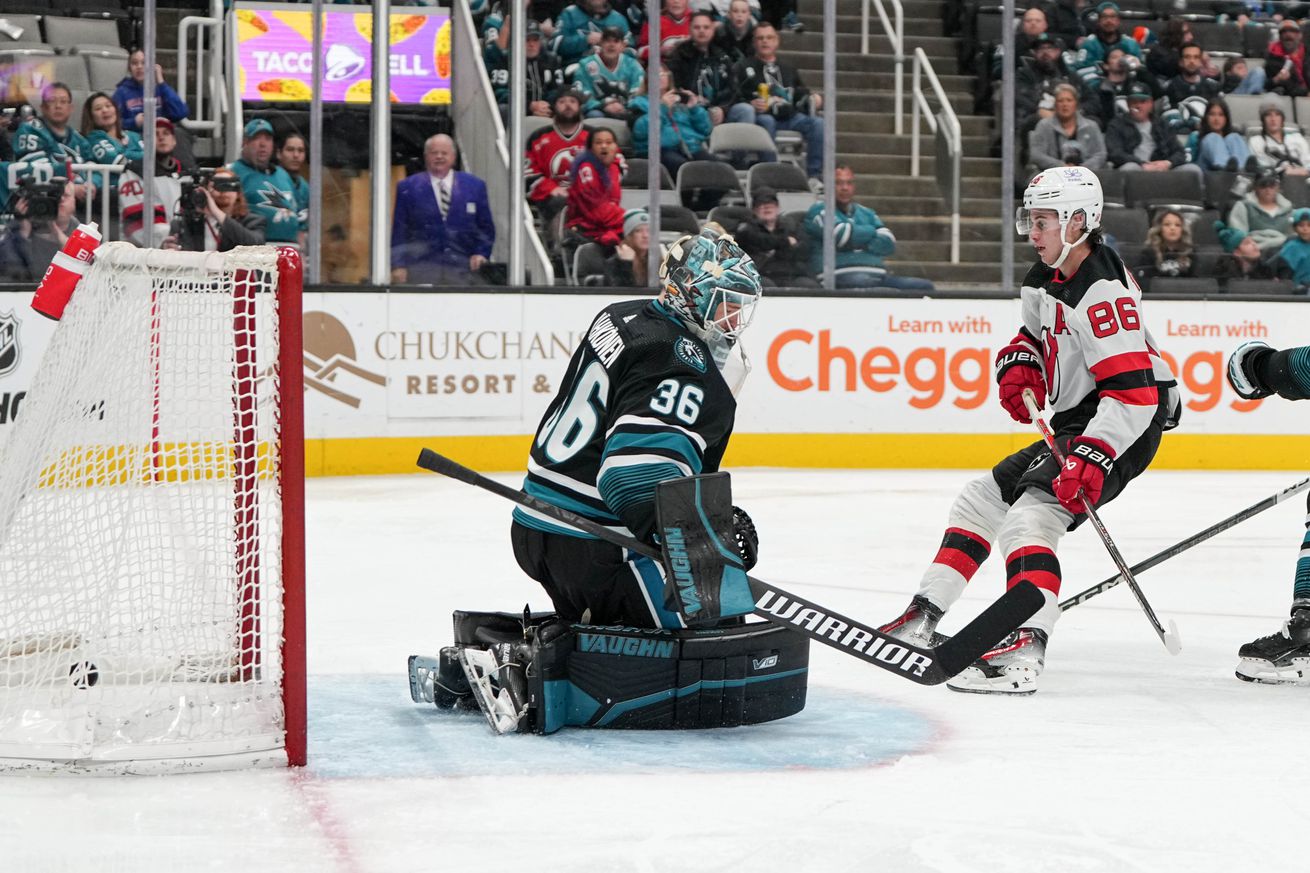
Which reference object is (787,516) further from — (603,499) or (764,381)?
(603,499)

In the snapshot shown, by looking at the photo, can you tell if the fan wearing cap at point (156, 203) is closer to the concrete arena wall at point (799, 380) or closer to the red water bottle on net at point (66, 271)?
the concrete arena wall at point (799, 380)

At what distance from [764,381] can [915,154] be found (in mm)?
1521

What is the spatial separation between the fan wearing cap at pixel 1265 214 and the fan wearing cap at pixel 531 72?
3520 mm

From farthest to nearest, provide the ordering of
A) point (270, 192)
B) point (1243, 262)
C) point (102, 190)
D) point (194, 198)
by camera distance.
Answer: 1. point (1243, 262)
2. point (270, 192)
3. point (194, 198)
4. point (102, 190)

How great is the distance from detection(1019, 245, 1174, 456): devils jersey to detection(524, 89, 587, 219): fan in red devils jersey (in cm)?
439

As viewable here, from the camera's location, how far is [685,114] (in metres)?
7.97

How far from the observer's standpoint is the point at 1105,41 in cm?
909

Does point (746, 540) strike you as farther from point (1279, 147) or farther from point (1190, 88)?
point (1190, 88)

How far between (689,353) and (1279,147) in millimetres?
6982

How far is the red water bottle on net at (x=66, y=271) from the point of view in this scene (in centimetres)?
259

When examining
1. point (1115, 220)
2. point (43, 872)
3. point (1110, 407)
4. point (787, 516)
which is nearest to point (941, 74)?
point (1115, 220)

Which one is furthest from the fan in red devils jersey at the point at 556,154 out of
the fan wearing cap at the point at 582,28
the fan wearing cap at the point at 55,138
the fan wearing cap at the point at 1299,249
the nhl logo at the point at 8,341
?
the fan wearing cap at the point at 1299,249

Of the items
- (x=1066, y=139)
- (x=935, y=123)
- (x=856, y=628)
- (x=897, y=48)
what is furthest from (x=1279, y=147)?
(x=856, y=628)

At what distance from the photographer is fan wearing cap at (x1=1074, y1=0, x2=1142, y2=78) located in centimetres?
891
